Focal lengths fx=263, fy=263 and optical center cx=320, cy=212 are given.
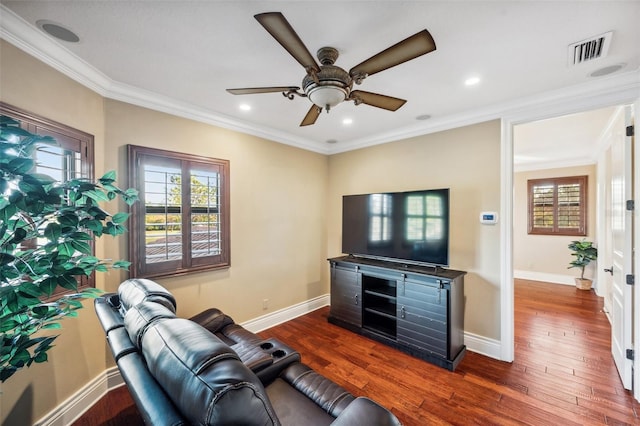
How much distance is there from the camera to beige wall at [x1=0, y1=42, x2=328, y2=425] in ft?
5.77

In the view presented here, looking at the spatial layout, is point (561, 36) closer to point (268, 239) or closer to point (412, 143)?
point (412, 143)

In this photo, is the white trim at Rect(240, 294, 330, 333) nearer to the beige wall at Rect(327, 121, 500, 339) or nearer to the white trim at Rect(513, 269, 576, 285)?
the beige wall at Rect(327, 121, 500, 339)

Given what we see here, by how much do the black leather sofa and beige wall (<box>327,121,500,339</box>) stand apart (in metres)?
2.19

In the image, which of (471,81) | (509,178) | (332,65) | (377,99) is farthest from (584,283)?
(332,65)

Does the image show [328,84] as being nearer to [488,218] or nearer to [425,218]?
[425,218]

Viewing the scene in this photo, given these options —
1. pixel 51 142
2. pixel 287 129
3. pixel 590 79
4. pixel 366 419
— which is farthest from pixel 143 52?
pixel 590 79

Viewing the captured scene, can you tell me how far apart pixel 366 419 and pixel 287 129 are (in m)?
3.24

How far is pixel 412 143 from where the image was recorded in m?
3.49

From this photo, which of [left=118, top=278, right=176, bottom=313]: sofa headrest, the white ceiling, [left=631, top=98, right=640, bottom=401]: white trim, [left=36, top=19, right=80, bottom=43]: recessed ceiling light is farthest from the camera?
[left=631, top=98, right=640, bottom=401]: white trim

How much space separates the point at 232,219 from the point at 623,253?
3882mm

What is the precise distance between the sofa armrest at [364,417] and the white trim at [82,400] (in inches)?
85.0

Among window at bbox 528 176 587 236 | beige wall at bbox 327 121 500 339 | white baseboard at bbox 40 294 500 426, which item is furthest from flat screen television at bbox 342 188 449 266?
window at bbox 528 176 587 236

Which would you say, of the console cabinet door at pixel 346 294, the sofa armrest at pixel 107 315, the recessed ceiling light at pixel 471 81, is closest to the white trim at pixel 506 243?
the recessed ceiling light at pixel 471 81

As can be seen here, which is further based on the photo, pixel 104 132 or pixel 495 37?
pixel 104 132
